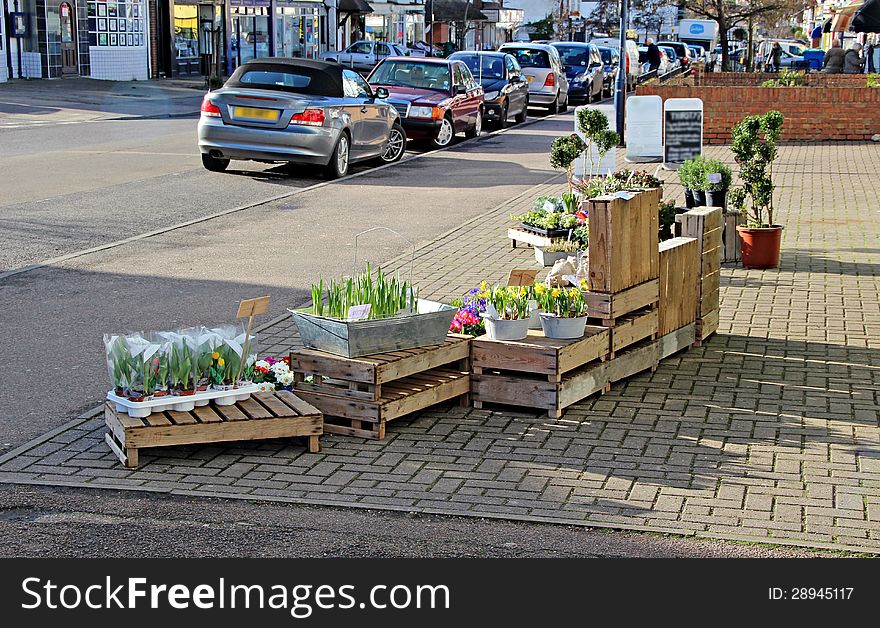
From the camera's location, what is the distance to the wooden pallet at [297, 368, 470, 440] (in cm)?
670

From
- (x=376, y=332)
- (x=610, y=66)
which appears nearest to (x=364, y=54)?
(x=610, y=66)

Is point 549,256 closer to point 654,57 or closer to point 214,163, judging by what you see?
point 214,163

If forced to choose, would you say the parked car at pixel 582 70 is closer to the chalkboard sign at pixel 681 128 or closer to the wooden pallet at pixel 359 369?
the chalkboard sign at pixel 681 128

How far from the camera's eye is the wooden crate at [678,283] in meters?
8.28

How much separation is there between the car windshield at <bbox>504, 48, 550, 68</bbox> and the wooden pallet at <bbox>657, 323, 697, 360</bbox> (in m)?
26.2

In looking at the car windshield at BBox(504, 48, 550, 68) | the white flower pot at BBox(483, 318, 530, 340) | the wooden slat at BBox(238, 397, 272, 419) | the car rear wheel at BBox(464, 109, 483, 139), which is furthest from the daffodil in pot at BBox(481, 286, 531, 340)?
the car windshield at BBox(504, 48, 550, 68)

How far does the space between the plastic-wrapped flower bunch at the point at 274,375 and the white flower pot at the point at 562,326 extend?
1509 mm

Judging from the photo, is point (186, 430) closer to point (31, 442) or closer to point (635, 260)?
point (31, 442)

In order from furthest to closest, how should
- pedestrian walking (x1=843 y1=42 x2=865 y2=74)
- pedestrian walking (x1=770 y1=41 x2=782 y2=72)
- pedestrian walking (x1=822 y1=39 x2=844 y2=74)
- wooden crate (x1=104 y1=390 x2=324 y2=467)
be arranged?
1. pedestrian walking (x1=770 y1=41 x2=782 y2=72)
2. pedestrian walking (x1=843 y1=42 x2=865 y2=74)
3. pedestrian walking (x1=822 y1=39 x2=844 y2=74)
4. wooden crate (x1=104 y1=390 x2=324 y2=467)

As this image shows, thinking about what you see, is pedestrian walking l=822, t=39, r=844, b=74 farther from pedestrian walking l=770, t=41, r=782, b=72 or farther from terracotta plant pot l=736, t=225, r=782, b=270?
terracotta plant pot l=736, t=225, r=782, b=270

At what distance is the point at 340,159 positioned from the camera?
19.1 metres

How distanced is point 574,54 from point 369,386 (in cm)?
3445

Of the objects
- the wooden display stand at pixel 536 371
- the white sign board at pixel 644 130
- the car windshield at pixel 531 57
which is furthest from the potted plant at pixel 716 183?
the car windshield at pixel 531 57
